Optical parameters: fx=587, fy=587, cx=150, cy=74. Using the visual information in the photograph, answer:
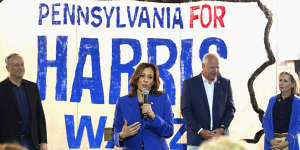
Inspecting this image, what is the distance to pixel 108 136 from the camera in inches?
283

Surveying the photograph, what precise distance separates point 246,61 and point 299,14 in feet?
2.93

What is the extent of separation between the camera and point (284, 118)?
6.42 metres

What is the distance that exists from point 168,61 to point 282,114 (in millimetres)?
1586

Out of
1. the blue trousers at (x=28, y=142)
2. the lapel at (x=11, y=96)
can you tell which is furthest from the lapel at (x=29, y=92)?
the blue trousers at (x=28, y=142)

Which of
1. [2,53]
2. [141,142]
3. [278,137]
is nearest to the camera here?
[141,142]

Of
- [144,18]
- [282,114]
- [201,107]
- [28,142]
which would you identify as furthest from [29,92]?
[282,114]

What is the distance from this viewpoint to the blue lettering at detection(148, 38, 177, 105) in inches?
285

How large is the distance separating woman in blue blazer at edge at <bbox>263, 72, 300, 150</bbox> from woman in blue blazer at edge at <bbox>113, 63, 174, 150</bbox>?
66.3 inches

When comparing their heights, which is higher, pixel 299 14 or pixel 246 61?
pixel 299 14

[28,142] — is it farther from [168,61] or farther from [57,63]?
[168,61]

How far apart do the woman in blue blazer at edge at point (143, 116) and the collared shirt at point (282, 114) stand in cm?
172

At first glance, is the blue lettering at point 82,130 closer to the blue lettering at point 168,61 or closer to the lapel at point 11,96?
the blue lettering at point 168,61

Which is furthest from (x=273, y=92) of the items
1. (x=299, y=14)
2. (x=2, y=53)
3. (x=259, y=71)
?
(x=2, y=53)

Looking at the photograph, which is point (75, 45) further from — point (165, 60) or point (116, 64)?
point (165, 60)
